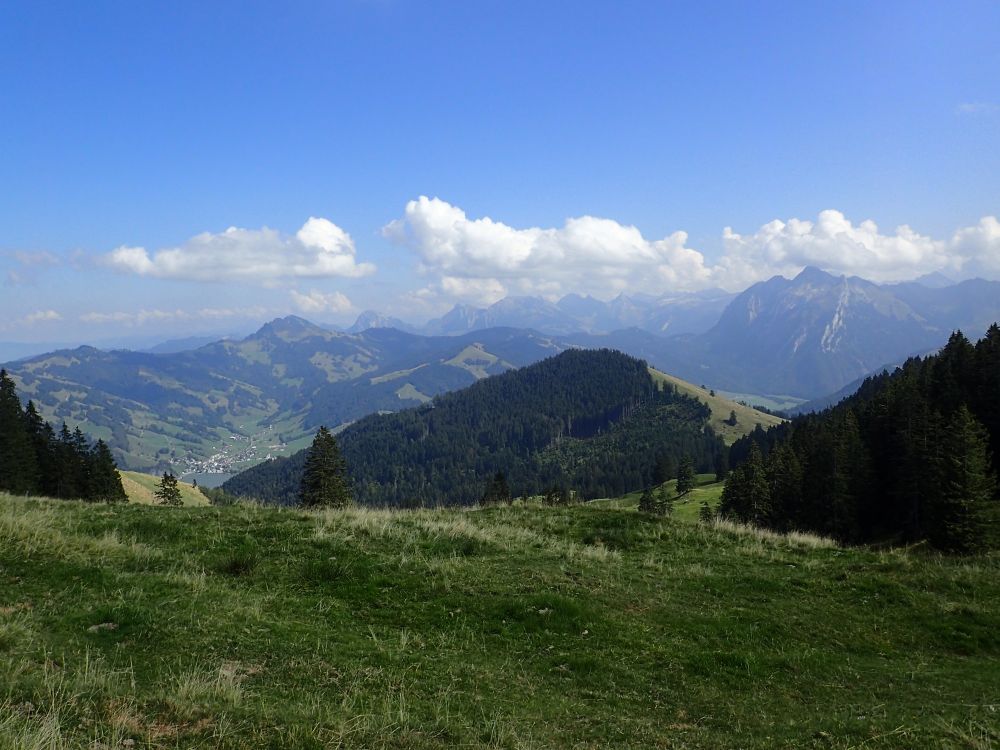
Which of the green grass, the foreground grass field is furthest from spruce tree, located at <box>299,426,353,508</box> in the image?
the green grass

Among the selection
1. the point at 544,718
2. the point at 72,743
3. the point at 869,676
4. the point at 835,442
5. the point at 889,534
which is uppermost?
the point at 72,743

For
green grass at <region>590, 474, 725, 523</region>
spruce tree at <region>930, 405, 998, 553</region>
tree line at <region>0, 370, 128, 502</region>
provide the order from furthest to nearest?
green grass at <region>590, 474, 725, 523</region> → tree line at <region>0, 370, 128, 502</region> → spruce tree at <region>930, 405, 998, 553</region>

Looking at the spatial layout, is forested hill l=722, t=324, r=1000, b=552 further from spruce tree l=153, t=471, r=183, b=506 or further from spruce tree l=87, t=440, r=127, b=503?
spruce tree l=87, t=440, r=127, b=503

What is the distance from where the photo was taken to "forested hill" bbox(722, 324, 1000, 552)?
39.3 metres

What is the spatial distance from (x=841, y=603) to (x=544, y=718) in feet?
35.3

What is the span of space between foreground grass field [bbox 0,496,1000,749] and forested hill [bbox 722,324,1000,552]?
28.2 m

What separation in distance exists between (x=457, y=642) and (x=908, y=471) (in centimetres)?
5742

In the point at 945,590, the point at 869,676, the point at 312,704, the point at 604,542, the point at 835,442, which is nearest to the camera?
the point at 312,704

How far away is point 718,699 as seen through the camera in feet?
30.0

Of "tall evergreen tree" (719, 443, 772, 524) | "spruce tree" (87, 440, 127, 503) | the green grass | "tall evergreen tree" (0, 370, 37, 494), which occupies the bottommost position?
the green grass

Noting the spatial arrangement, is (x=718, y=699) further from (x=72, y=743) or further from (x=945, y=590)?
(x=945, y=590)

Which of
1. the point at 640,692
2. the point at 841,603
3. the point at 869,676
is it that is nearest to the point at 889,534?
the point at 841,603

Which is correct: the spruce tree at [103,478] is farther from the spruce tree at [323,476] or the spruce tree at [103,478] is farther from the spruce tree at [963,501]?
the spruce tree at [963,501]

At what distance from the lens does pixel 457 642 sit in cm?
1059
